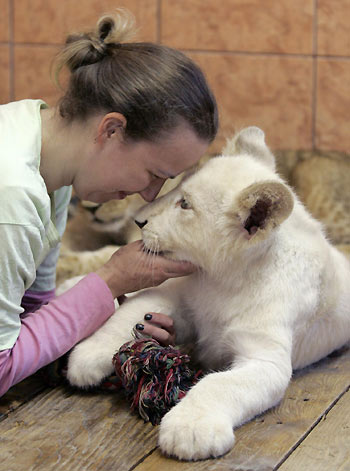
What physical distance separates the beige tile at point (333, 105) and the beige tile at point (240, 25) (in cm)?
14

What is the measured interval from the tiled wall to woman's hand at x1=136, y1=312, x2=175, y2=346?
1697 mm

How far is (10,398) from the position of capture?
1.51 meters

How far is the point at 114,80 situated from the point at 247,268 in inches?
19.3

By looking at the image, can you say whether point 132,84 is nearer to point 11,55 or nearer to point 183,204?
point 183,204

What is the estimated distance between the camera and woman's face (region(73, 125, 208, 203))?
1493 mm

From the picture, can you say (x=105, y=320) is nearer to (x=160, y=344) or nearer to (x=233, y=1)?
(x=160, y=344)

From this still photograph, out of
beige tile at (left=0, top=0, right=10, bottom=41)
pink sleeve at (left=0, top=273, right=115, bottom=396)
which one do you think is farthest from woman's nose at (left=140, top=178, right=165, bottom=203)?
beige tile at (left=0, top=0, right=10, bottom=41)

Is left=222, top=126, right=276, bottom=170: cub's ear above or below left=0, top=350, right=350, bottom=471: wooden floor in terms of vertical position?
above

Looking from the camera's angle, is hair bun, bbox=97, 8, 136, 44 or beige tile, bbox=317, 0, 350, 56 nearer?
hair bun, bbox=97, 8, 136, 44

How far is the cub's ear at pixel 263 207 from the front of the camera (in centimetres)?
134

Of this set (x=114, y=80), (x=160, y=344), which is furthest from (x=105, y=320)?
(x=114, y=80)

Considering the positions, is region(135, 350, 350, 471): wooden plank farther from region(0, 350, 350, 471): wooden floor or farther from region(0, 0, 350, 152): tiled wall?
region(0, 0, 350, 152): tiled wall

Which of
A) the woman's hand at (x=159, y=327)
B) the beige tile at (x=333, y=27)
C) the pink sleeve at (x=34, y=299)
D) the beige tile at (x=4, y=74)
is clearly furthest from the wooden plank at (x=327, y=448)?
the beige tile at (x=4, y=74)

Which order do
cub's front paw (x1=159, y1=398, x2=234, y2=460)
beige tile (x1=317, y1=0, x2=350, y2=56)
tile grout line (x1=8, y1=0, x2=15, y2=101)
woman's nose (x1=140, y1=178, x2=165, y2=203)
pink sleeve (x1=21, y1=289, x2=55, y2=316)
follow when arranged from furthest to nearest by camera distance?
tile grout line (x1=8, y1=0, x2=15, y2=101) → beige tile (x1=317, y1=0, x2=350, y2=56) → pink sleeve (x1=21, y1=289, x2=55, y2=316) → woman's nose (x1=140, y1=178, x2=165, y2=203) → cub's front paw (x1=159, y1=398, x2=234, y2=460)
